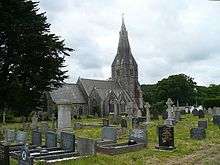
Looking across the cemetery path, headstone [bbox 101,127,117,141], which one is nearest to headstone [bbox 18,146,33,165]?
the cemetery path

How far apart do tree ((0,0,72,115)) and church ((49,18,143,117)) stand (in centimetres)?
3642

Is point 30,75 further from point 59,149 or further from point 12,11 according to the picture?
point 59,149

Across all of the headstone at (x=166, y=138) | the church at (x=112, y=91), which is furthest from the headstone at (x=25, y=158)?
the church at (x=112, y=91)

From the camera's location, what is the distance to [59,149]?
15.2 m

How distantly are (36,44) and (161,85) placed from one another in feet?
231

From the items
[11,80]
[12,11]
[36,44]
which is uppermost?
[12,11]

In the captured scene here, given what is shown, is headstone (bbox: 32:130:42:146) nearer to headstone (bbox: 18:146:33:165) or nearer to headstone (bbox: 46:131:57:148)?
headstone (bbox: 46:131:57:148)

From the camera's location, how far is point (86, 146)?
14102mm

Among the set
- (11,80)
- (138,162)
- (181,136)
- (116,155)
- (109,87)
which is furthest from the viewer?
(109,87)

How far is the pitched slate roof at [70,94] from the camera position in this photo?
62.5m

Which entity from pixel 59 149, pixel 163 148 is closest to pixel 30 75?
pixel 59 149

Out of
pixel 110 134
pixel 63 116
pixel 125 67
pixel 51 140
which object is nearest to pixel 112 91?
pixel 125 67

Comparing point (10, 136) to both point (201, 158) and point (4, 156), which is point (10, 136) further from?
point (201, 158)

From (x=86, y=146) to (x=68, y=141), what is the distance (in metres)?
1.19
